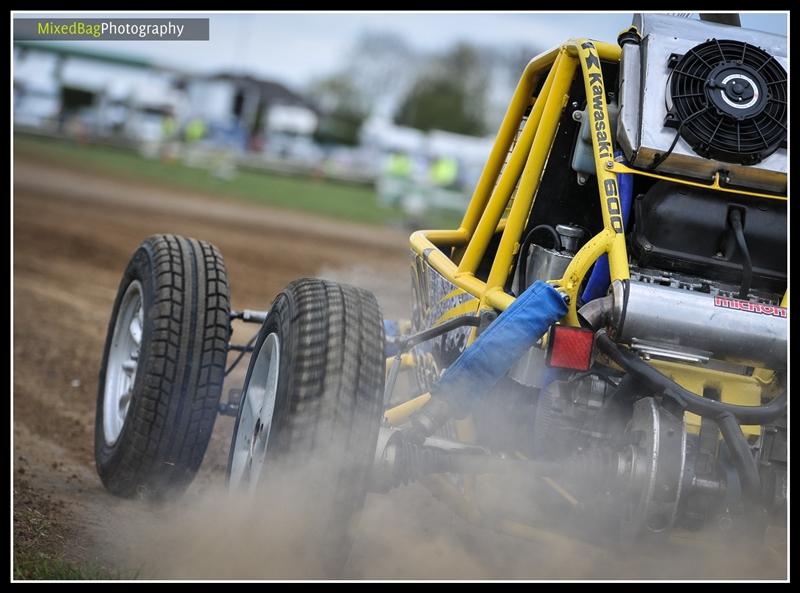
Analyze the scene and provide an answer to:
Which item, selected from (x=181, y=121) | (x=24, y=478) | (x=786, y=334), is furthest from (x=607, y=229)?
(x=181, y=121)

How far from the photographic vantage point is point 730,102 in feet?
12.9

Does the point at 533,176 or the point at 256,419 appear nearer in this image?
the point at 256,419

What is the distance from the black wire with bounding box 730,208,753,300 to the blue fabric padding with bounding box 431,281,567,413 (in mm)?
702

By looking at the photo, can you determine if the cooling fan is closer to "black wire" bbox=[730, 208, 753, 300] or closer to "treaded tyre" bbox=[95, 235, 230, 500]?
"black wire" bbox=[730, 208, 753, 300]

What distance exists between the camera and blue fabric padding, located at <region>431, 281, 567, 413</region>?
3.50 meters

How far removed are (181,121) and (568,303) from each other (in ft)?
114

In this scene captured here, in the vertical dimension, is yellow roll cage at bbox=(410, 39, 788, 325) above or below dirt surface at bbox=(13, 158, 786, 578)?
above

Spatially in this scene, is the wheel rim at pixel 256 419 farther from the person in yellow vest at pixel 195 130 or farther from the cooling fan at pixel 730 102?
the person in yellow vest at pixel 195 130

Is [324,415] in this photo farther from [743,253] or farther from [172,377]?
[743,253]

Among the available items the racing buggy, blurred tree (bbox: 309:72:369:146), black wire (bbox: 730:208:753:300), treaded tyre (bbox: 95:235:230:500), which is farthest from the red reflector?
blurred tree (bbox: 309:72:369:146)

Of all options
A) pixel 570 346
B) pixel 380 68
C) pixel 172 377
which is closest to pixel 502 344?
pixel 570 346

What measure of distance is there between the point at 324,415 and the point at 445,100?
55624mm

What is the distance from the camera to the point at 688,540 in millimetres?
3527

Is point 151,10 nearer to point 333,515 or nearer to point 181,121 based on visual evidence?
point 333,515
